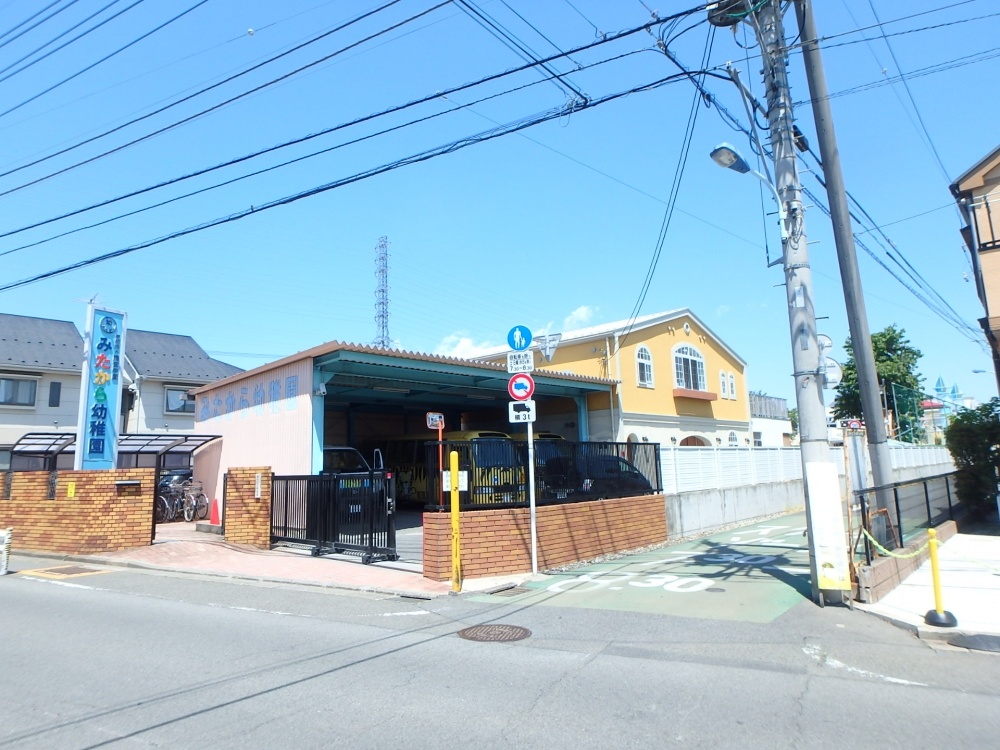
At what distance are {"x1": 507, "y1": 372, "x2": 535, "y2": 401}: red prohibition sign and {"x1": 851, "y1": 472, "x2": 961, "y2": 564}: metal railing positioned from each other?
4744 mm

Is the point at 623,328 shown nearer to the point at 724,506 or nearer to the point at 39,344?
the point at 724,506

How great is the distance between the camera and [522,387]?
1061cm

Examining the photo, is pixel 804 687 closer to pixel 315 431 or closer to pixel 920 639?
pixel 920 639

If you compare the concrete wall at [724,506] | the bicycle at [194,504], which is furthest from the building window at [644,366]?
the bicycle at [194,504]

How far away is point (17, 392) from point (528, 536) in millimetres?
26605

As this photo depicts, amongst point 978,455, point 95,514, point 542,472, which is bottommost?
point 95,514

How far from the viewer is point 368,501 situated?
12016 millimetres

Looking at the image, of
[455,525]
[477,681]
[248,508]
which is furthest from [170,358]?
[477,681]

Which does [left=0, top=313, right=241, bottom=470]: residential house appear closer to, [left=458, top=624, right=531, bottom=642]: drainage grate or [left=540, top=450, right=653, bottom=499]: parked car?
[left=540, top=450, right=653, bottom=499]: parked car

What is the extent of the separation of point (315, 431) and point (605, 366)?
421 inches

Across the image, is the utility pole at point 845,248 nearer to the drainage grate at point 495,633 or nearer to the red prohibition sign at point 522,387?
the red prohibition sign at point 522,387

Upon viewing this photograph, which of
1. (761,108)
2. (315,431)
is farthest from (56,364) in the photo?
(761,108)

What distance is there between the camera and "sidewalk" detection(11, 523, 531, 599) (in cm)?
988

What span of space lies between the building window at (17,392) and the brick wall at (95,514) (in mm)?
15987
